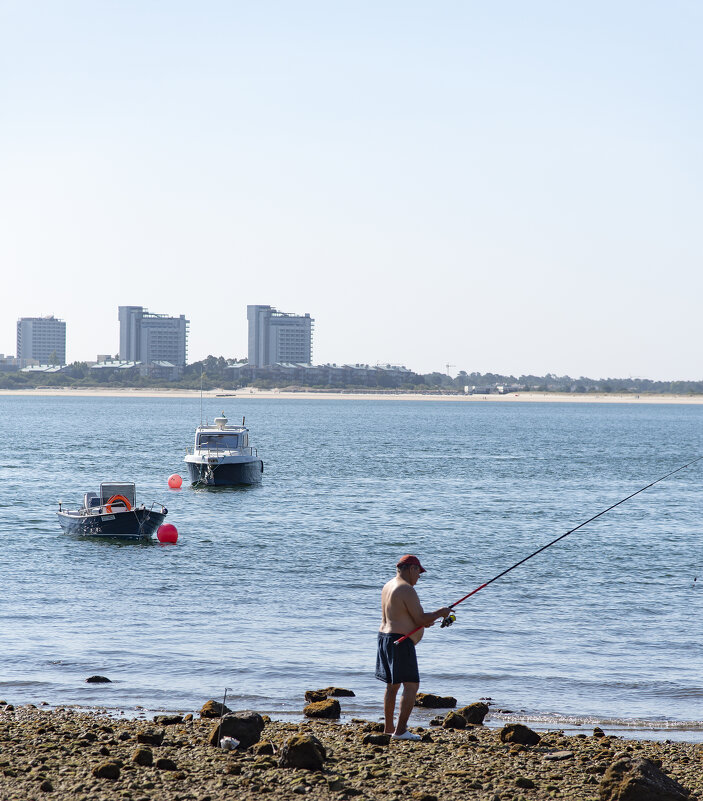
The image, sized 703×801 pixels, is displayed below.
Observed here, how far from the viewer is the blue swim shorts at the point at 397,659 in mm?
9828

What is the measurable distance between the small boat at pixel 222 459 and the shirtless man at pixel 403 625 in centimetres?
3607

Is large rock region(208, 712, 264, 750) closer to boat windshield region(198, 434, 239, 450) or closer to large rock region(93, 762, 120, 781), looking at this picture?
large rock region(93, 762, 120, 781)

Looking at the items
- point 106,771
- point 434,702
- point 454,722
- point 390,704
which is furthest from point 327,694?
point 106,771

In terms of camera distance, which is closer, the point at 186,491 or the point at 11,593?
the point at 11,593

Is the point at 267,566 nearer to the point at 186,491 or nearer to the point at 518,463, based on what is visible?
the point at 186,491

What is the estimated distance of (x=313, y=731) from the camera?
10.8 m

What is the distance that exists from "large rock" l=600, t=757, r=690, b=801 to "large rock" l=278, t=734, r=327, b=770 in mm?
2438

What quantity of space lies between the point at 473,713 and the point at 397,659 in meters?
2.13

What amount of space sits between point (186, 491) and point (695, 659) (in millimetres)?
33362

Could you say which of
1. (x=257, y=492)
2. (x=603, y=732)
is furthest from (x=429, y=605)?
(x=257, y=492)

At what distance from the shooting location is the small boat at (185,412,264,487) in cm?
4578

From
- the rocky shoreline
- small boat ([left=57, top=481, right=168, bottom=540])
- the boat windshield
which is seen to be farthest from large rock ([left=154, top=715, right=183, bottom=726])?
the boat windshield

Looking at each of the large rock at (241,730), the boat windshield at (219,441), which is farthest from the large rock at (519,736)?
the boat windshield at (219,441)

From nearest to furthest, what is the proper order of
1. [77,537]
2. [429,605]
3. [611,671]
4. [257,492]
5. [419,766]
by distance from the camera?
[419,766]
[611,671]
[429,605]
[77,537]
[257,492]
